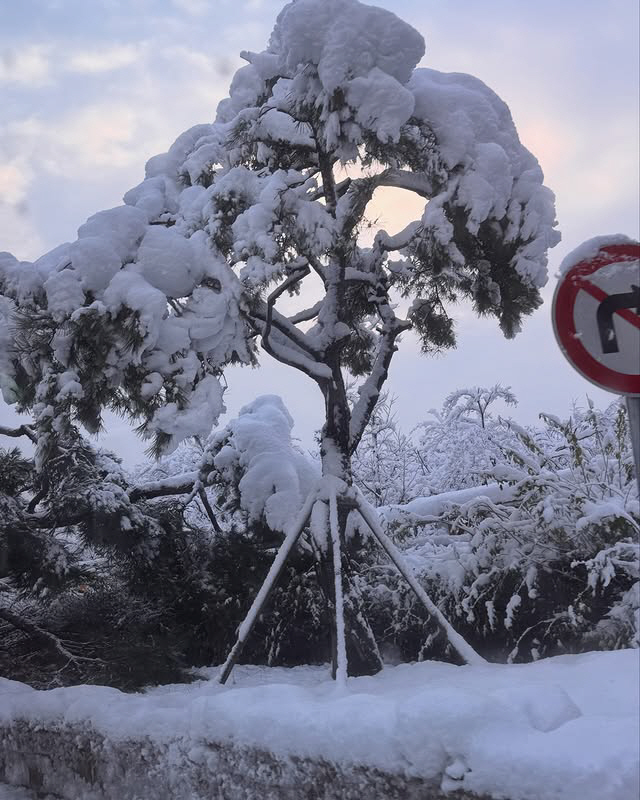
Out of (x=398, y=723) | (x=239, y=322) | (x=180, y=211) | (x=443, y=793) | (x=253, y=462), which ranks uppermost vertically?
(x=180, y=211)

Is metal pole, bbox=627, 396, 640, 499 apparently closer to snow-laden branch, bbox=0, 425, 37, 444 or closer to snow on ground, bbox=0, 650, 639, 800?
snow on ground, bbox=0, 650, 639, 800

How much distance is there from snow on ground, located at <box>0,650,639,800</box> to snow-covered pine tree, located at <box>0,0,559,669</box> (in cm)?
151

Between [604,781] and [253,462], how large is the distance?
4723 millimetres

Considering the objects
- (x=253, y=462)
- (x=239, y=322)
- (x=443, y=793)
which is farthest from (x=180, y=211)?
(x=443, y=793)

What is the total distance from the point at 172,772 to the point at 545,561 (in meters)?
2.74

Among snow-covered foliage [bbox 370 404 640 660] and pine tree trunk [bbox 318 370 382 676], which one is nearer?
snow-covered foliage [bbox 370 404 640 660]

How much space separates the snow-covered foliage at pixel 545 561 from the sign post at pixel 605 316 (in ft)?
6.20

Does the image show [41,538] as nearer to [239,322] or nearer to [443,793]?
[239,322]

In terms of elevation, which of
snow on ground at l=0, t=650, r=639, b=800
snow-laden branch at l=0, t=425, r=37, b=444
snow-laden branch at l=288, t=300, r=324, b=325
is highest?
snow-laden branch at l=288, t=300, r=324, b=325

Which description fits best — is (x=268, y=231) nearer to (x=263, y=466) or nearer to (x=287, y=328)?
(x=287, y=328)

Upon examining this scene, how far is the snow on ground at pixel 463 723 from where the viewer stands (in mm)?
2590

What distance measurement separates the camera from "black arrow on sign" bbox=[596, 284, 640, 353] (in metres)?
2.61

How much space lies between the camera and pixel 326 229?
486 cm

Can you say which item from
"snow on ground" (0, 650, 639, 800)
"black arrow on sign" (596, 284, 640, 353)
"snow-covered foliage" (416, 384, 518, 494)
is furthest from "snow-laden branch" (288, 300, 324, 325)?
"snow-covered foliage" (416, 384, 518, 494)
